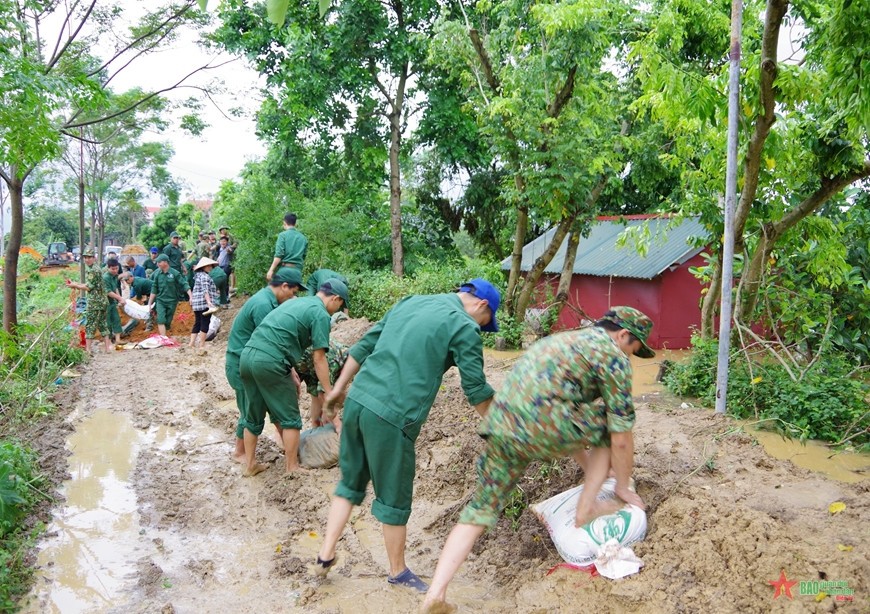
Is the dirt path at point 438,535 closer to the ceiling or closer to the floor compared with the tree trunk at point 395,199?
closer to the floor

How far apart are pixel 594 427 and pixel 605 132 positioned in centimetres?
945

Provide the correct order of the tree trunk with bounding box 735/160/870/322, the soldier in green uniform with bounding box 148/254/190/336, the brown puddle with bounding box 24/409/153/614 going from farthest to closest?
1. the soldier in green uniform with bounding box 148/254/190/336
2. the tree trunk with bounding box 735/160/870/322
3. the brown puddle with bounding box 24/409/153/614

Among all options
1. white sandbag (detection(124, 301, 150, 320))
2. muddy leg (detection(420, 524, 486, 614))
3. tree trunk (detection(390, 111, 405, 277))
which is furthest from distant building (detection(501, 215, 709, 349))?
muddy leg (detection(420, 524, 486, 614))

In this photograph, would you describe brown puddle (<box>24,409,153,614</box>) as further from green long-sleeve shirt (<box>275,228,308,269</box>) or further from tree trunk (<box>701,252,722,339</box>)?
tree trunk (<box>701,252,722,339</box>)

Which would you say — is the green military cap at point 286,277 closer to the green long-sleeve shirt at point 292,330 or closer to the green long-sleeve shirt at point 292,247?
the green long-sleeve shirt at point 292,330

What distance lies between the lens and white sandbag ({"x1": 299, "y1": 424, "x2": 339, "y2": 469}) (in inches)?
238

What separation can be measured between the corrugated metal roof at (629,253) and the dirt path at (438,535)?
778cm

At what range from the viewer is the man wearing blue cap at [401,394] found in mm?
3662

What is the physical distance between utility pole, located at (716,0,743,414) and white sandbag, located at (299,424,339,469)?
3.63 metres

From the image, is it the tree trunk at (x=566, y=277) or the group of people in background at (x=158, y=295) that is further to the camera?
the tree trunk at (x=566, y=277)

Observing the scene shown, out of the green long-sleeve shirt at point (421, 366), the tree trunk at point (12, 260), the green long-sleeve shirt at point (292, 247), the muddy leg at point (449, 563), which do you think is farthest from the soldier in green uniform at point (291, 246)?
the muddy leg at point (449, 563)

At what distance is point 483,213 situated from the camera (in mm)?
20672

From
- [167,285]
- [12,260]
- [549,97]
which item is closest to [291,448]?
[12,260]

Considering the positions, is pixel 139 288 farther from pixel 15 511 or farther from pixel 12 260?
pixel 15 511
